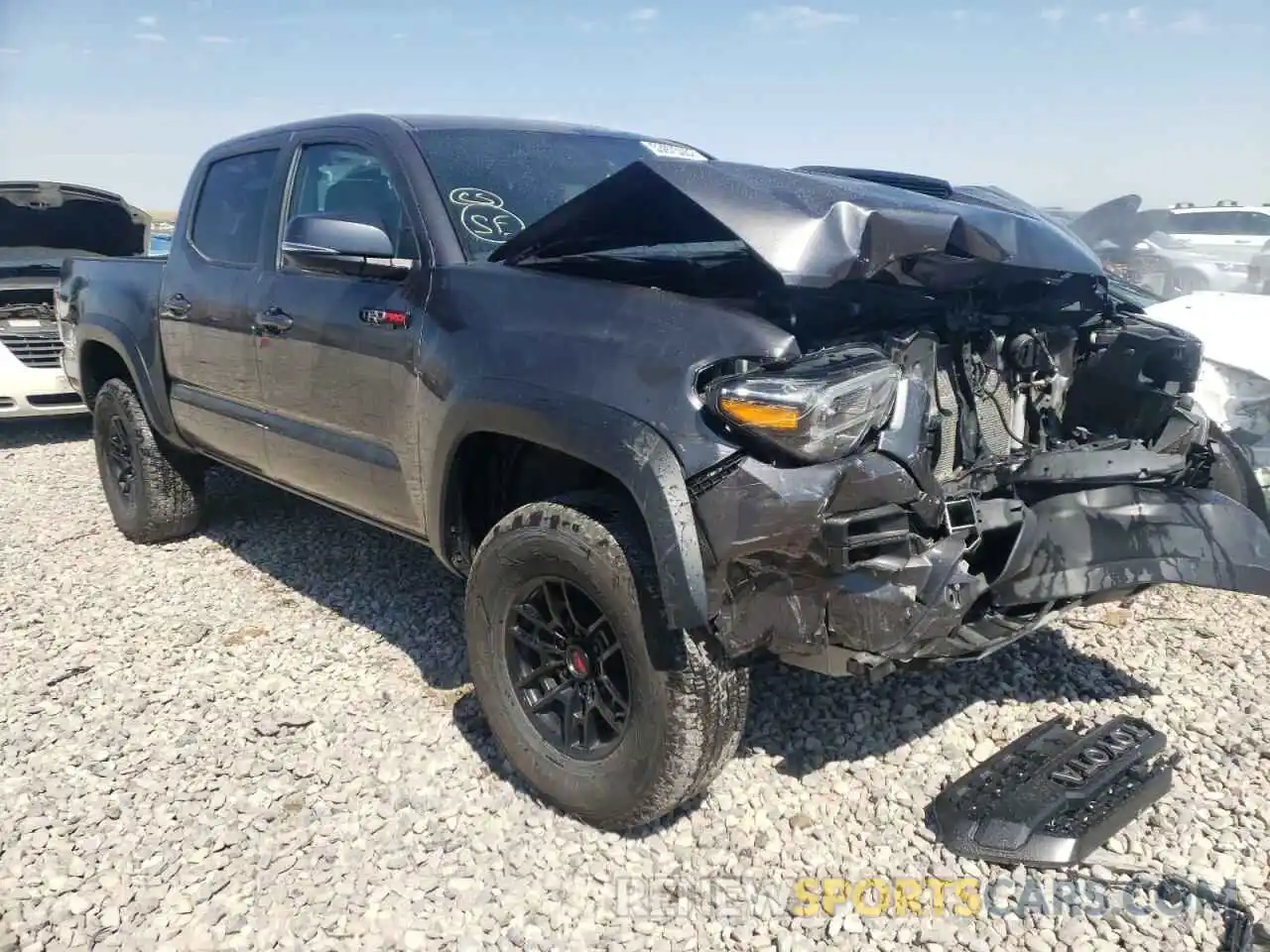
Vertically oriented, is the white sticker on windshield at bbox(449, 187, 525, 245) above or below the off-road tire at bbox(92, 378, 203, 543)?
above

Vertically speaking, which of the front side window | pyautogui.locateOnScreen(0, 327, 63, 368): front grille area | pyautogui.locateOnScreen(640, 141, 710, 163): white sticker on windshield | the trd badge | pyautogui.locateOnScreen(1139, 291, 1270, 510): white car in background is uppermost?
pyautogui.locateOnScreen(640, 141, 710, 163): white sticker on windshield

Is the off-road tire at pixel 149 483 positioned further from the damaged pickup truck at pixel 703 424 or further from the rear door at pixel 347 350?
the damaged pickup truck at pixel 703 424

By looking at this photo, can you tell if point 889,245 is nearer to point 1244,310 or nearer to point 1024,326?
point 1024,326

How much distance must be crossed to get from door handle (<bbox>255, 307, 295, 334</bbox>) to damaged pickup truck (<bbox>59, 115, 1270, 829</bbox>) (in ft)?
Answer: 0.05

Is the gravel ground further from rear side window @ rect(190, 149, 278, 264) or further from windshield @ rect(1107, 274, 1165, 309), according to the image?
windshield @ rect(1107, 274, 1165, 309)

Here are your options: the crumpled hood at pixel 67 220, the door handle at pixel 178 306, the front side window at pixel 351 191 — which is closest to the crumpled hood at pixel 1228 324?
the front side window at pixel 351 191

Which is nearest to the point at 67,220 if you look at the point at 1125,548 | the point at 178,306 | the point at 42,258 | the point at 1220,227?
the point at 42,258

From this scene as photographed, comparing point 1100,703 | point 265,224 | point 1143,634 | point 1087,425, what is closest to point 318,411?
point 265,224

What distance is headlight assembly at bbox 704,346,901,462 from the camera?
2.13m

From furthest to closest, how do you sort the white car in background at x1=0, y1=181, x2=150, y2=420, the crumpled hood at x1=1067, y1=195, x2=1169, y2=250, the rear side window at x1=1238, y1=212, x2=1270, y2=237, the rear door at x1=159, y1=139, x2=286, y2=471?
1. the rear side window at x1=1238, y1=212, x2=1270, y2=237
2. the crumpled hood at x1=1067, y1=195, x2=1169, y2=250
3. the white car in background at x1=0, y1=181, x2=150, y2=420
4. the rear door at x1=159, y1=139, x2=286, y2=471

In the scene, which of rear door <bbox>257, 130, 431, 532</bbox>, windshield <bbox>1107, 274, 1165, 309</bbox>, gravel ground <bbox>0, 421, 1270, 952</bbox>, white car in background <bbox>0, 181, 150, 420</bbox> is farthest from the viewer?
white car in background <bbox>0, 181, 150, 420</bbox>

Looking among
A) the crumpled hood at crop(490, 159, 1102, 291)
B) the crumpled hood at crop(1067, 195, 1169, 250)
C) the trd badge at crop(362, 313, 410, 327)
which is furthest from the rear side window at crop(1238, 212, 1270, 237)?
the trd badge at crop(362, 313, 410, 327)

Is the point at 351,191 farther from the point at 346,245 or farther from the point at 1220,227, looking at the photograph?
the point at 1220,227

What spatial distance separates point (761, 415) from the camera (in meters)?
2.14
